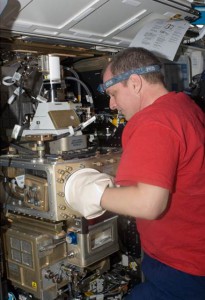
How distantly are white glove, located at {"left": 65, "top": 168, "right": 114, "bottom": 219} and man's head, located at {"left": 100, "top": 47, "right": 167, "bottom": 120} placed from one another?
344 mm

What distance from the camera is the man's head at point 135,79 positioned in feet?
4.42

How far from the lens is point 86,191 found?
1294 millimetres

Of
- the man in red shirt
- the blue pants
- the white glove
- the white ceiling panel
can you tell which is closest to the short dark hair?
the man in red shirt

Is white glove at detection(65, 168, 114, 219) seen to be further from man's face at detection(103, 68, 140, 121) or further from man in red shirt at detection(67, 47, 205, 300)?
man's face at detection(103, 68, 140, 121)

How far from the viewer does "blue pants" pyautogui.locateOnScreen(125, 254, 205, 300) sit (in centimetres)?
134

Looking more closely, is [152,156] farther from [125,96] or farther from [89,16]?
[89,16]

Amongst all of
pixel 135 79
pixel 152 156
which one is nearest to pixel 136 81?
pixel 135 79

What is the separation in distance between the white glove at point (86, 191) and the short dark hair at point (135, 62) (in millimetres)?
465

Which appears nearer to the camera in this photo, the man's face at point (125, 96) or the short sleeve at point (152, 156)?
the short sleeve at point (152, 156)

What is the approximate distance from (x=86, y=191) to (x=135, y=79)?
51 centimetres

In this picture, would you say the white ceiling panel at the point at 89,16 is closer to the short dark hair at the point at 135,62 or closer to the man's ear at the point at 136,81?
the short dark hair at the point at 135,62

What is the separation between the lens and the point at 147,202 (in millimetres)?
1045

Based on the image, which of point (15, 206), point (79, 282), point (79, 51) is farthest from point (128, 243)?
point (79, 51)

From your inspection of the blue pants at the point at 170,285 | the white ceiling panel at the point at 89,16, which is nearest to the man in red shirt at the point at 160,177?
the blue pants at the point at 170,285
